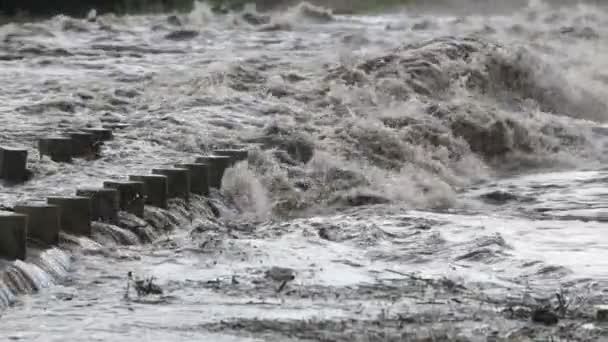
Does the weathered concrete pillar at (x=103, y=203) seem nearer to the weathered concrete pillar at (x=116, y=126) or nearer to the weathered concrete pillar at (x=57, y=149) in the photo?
the weathered concrete pillar at (x=57, y=149)

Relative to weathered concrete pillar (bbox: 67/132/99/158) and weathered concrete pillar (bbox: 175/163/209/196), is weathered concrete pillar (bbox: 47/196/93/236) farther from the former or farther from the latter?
weathered concrete pillar (bbox: 67/132/99/158)

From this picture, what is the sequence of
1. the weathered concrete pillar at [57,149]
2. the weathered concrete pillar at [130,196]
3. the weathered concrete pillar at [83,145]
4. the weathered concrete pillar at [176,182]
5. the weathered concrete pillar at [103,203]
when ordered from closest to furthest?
the weathered concrete pillar at [103,203]
the weathered concrete pillar at [130,196]
the weathered concrete pillar at [176,182]
the weathered concrete pillar at [57,149]
the weathered concrete pillar at [83,145]

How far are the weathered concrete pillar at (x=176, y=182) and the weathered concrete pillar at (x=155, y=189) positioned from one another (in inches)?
21.6

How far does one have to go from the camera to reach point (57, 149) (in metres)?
16.5

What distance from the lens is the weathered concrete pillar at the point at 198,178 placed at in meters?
15.3

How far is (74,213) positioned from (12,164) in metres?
3.08

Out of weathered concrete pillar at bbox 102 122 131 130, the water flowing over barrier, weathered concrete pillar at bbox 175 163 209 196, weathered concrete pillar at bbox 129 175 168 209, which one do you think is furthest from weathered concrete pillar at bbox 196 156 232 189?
weathered concrete pillar at bbox 102 122 131 130

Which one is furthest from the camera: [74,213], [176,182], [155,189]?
[176,182]

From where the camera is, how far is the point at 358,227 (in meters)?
14.6

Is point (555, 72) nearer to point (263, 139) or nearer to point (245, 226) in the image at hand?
point (263, 139)

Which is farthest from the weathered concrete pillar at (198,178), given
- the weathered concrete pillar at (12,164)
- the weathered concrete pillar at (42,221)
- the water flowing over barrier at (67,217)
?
the weathered concrete pillar at (42,221)

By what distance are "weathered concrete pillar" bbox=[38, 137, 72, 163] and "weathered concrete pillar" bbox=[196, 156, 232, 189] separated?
1576mm

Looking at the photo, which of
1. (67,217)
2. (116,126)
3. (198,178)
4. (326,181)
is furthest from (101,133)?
(67,217)

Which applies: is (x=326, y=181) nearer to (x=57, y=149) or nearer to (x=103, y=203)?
(x=57, y=149)
